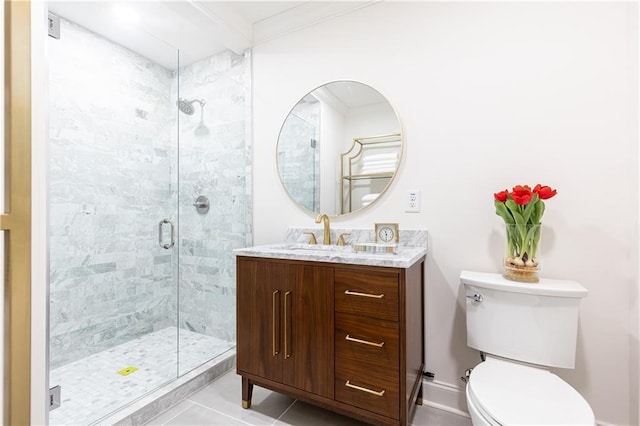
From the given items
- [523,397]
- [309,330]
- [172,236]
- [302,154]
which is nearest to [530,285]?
[523,397]

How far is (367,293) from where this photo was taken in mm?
1323

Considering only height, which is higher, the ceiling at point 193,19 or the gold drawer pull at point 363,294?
the ceiling at point 193,19

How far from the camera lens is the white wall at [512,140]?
52.6 inches

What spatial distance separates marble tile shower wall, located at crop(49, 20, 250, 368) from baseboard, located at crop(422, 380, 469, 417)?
145cm

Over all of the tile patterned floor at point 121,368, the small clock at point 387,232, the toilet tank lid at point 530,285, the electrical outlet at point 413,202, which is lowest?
the tile patterned floor at point 121,368

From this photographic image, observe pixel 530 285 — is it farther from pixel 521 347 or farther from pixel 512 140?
pixel 512 140

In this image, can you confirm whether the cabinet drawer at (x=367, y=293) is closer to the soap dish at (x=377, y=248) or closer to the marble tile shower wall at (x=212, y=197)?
the soap dish at (x=377, y=248)

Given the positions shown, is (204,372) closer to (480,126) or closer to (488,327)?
(488,327)

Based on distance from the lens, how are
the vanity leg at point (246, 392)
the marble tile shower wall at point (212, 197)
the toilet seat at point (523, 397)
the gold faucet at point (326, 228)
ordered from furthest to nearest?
the marble tile shower wall at point (212, 197) → the gold faucet at point (326, 228) → the vanity leg at point (246, 392) → the toilet seat at point (523, 397)

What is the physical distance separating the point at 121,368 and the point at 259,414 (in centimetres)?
104

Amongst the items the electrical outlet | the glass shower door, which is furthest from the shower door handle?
the electrical outlet

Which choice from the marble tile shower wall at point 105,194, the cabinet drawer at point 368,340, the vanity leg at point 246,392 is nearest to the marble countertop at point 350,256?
the cabinet drawer at point 368,340

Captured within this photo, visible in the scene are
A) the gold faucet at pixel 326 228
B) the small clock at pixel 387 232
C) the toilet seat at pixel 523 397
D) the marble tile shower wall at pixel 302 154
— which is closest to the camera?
the toilet seat at pixel 523 397

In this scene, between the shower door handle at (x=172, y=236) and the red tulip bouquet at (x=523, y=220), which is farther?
the shower door handle at (x=172, y=236)
